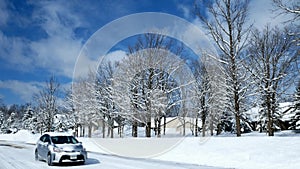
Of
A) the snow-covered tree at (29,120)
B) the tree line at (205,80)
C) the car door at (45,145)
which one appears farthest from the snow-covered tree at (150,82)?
the snow-covered tree at (29,120)

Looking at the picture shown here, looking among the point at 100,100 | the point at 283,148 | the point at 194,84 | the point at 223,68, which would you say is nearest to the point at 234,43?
the point at 223,68

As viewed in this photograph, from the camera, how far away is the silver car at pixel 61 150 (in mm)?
13633

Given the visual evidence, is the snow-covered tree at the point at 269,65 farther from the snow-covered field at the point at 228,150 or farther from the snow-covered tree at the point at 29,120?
the snow-covered tree at the point at 29,120

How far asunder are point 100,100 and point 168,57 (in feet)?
45.2

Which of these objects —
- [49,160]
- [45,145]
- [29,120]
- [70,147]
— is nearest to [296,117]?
[70,147]

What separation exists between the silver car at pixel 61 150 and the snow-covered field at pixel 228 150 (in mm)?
4857

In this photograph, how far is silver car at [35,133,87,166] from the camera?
1363 centimetres

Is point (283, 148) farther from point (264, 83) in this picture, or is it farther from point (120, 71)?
point (120, 71)

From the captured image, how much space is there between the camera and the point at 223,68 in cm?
2200

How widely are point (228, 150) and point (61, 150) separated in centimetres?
853

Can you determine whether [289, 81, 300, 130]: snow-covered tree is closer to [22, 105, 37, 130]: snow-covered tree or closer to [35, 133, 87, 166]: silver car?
[35, 133, 87, 166]: silver car

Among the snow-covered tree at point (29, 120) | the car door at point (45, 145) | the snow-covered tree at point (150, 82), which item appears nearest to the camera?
the car door at point (45, 145)

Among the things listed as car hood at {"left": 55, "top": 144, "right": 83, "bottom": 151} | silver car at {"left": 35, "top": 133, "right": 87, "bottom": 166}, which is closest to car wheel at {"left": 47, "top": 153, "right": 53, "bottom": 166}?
silver car at {"left": 35, "top": 133, "right": 87, "bottom": 166}

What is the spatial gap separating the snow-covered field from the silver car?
486cm
